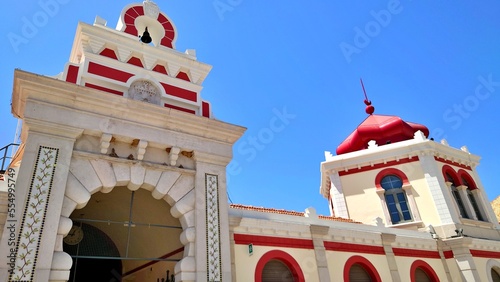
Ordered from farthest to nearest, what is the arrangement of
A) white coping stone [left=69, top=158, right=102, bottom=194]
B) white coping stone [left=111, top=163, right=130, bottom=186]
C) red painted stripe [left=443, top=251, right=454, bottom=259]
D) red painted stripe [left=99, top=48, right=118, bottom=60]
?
red painted stripe [left=443, top=251, right=454, bottom=259]
red painted stripe [left=99, top=48, right=118, bottom=60]
white coping stone [left=111, top=163, right=130, bottom=186]
white coping stone [left=69, top=158, right=102, bottom=194]

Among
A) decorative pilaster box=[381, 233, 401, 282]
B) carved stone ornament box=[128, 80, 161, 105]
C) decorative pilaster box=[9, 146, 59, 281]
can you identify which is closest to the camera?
decorative pilaster box=[9, 146, 59, 281]

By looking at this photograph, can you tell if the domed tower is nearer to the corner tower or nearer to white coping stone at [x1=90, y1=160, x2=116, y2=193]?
the corner tower

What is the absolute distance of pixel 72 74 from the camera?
28.0ft

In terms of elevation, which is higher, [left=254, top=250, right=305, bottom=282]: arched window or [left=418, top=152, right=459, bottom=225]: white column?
[left=418, top=152, right=459, bottom=225]: white column

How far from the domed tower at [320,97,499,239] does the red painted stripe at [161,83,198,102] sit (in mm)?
10150

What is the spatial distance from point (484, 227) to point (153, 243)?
585 inches

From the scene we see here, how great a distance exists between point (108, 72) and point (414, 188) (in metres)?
13.9

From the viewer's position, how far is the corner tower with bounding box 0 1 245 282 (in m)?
6.77

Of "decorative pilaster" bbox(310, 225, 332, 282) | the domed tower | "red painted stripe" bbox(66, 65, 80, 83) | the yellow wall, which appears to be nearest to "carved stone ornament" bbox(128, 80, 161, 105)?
"red painted stripe" bbox(66, 65, 80, 83)

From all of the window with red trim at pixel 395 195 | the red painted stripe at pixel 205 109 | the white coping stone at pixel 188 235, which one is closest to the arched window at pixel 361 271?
the window with red trim at pixel 395 195

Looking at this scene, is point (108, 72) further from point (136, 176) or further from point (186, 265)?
point (186, 265)

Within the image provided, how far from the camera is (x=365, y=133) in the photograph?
Result: 19.9 m

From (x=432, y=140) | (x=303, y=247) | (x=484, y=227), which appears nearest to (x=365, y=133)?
(x=432, y=140)

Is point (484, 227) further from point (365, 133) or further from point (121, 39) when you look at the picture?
point (121, 39)
